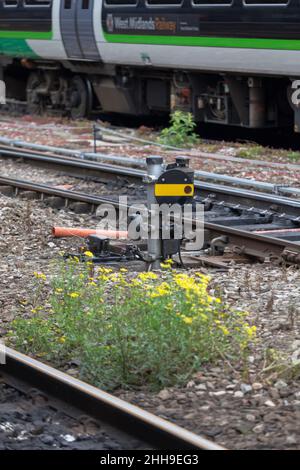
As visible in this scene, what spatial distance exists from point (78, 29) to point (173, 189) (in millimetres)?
11800

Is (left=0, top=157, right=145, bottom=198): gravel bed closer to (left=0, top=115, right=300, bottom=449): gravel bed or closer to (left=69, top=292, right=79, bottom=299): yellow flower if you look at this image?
(left=0, top=115, right=300, bottom=449): gravel bed

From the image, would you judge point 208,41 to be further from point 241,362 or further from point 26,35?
point 241,362

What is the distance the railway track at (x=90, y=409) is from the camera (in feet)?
16.5

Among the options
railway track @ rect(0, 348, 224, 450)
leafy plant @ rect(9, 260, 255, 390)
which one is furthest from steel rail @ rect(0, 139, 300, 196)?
railway track @ rect(0, 348, 224, 450)

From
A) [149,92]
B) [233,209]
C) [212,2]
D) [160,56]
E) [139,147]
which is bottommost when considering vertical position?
[139,147]

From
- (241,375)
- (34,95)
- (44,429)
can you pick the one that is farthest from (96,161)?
(44,429)

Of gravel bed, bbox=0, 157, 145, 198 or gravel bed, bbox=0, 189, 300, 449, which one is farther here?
gravel bed, bbox=0, 157, 145, 198

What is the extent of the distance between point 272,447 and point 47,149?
1169 centimetres

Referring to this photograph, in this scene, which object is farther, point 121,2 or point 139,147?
point 121,2

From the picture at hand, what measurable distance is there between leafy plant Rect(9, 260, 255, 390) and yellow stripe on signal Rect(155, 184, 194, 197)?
1.77 meters

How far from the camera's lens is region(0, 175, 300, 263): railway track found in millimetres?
9180

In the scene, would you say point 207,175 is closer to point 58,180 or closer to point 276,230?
point 58,180

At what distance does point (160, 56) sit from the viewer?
18.0 meters

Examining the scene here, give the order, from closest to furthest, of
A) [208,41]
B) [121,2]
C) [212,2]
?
1. [212,2]
2. [208,41]
3. [121,2]
